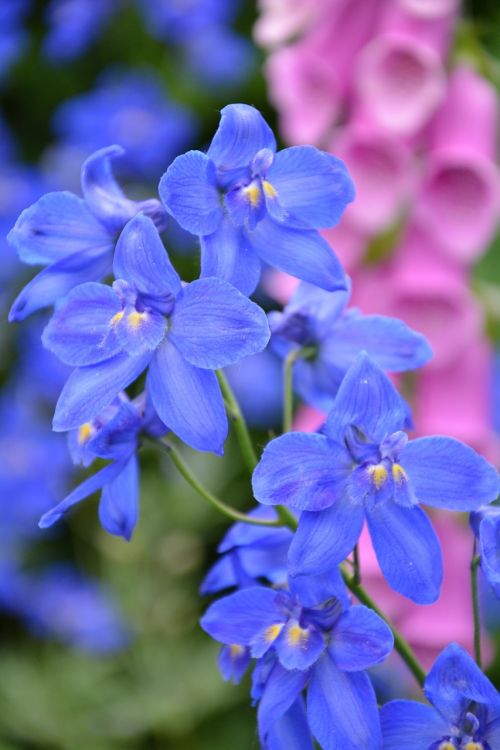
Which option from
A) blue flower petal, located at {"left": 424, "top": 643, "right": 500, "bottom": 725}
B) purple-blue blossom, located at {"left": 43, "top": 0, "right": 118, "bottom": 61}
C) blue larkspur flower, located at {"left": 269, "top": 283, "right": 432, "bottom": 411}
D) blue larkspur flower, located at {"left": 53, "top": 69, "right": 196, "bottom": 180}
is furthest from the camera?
purple-blue blossom, located at {"left": 43, "top": 0, "right": 118, "bottom": 61}

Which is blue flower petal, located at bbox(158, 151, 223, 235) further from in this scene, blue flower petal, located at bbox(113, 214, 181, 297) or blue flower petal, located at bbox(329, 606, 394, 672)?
blue flower petal, located at bbox(329, 606, 394, 672)

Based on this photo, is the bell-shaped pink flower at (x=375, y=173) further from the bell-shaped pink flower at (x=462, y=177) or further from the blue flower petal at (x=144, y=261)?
the blue flower petal at (x=144, y=261)

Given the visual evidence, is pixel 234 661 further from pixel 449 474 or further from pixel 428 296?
pixel 428 296

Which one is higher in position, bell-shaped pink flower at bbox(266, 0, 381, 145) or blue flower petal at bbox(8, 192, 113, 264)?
blue flower petal at bbox(8, 192, 113, 264)

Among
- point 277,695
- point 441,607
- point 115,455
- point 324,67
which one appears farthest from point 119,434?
point 324,67

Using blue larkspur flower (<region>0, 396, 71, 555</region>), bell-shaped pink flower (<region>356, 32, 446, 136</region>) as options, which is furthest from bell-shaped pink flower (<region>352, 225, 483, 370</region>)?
blue larkspur flower (<region>0, 396, 71, 555</region>)

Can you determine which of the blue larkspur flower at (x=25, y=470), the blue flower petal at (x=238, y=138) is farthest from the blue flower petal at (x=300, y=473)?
the blue larkspur flower at (x=25, y=470)
